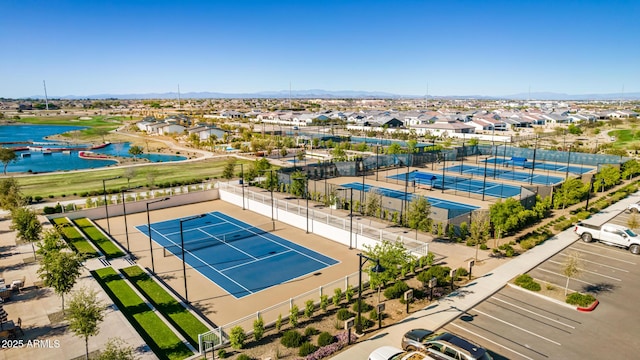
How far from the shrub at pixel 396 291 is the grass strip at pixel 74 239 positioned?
1951 centimetres

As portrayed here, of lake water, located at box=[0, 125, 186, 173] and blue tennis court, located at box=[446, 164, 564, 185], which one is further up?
blue tennis court, located at box=[446, 164, 564, 185]

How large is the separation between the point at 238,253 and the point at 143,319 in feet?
32.8

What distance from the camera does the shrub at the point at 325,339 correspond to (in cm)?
1636

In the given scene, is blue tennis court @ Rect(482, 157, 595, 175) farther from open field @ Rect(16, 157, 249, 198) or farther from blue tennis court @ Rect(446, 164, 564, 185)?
open field @ Rect(16, 157, 249, 198)

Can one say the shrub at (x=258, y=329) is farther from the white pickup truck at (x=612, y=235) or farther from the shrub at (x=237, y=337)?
the white pickup truck at (x=612, y=235)

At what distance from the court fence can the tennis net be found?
7.89 feet

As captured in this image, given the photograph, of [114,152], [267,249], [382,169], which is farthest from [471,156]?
[114,152]

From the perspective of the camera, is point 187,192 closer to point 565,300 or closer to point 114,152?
point 565,300

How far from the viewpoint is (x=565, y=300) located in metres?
20.1

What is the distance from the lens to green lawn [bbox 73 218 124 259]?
27.6 m

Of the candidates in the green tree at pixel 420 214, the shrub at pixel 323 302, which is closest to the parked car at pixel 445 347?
the shrub at pixel 323 302

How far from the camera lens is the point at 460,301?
65.7 ft

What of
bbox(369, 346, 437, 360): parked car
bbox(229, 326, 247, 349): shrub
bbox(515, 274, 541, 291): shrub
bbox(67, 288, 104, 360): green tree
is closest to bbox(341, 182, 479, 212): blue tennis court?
bbox(515, 274, 541, 291): shrub

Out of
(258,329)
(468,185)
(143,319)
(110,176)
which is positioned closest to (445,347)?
(258,329)
